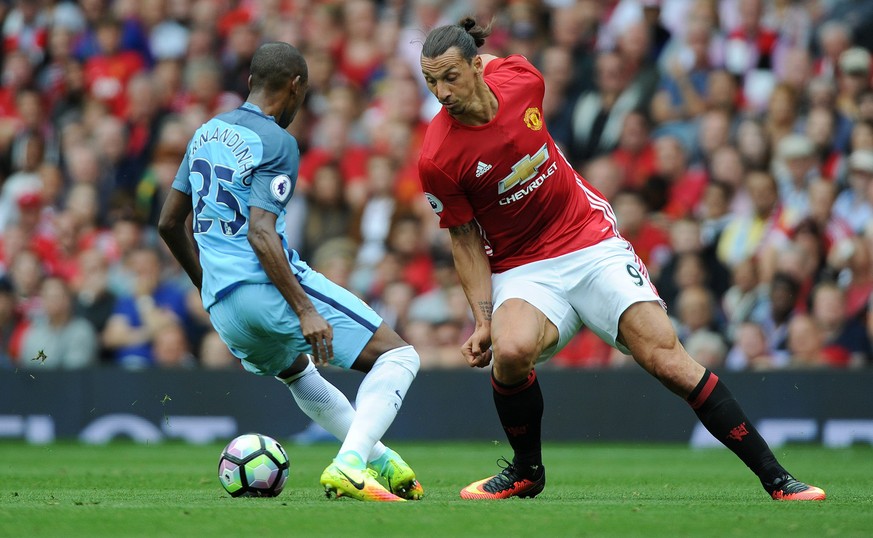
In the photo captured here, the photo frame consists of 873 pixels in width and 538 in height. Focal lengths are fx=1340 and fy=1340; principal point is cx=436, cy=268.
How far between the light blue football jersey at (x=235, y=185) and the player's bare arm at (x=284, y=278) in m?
0.08

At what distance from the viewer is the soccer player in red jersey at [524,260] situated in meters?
6.77

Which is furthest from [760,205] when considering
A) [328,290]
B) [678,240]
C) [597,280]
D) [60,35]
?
[60,35]

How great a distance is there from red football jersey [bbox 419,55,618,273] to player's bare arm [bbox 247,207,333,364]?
0.93 meters

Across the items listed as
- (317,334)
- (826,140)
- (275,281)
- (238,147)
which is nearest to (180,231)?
(238,147)

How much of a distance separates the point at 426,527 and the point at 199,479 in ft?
→ 11.8

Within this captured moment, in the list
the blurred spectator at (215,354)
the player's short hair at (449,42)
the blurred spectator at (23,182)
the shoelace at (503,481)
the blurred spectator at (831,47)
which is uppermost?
the blurred spectator at (831,47)

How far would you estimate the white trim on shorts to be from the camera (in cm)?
698

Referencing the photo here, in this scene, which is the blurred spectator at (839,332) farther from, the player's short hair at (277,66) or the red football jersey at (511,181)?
the player's short hair at (277,66)

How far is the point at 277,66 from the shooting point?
676 centimetres

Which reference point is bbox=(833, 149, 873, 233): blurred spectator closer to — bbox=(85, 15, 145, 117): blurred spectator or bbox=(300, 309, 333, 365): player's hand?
bbox=(300, 309, 333, 365): player's hand

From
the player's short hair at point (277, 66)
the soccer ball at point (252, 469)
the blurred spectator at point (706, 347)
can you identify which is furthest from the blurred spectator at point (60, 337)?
the player's short hair at point (277, 66)

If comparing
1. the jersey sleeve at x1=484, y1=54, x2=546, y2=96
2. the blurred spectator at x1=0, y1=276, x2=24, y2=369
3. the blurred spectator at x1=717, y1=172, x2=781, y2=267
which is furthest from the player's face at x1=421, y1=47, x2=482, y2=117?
the blurred spectator at x1=0, y1=276, x2=24, y2=369

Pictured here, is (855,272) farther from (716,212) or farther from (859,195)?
(716,212)

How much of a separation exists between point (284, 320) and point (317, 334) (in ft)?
0.83
